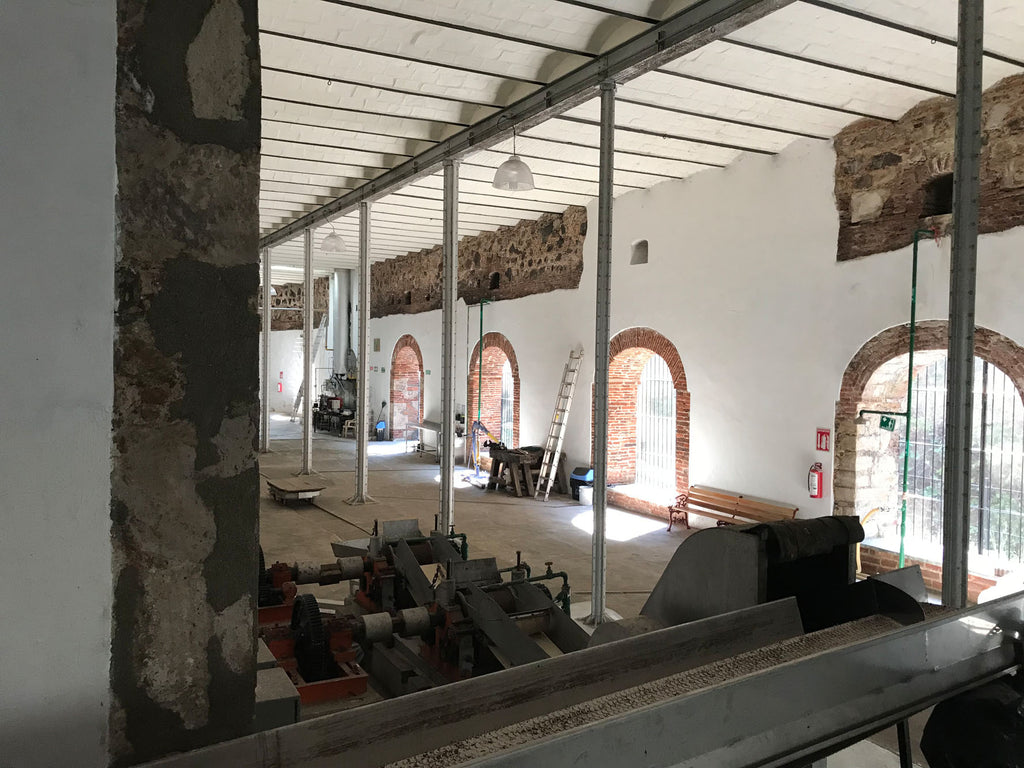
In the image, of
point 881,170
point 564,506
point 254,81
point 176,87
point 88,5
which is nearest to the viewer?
point 88,5

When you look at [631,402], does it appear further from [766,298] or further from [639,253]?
[766,298]

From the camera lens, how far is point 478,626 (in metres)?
4.64

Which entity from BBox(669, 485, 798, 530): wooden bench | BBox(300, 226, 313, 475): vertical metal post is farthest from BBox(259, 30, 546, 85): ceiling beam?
BBox(300, 226, 313, 475): vertical metal post

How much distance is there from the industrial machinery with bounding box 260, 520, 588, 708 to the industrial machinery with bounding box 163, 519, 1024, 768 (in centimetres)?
191

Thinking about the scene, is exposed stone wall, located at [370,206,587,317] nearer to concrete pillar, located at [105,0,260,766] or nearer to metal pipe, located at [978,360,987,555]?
metal pipe, located at [978,360,987,555]

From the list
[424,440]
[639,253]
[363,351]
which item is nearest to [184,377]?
[363,351]

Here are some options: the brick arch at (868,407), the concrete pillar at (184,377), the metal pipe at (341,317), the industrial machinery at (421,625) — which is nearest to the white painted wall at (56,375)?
the concrete pillar at (184,377)

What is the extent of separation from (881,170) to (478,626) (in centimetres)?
600

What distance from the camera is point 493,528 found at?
9711 mm

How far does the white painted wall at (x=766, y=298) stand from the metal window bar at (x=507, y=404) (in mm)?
3990

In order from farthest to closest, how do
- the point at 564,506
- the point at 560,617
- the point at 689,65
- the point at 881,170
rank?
the point at 564,506, the point at 881,170, the point at 689,65, the point at 560,617

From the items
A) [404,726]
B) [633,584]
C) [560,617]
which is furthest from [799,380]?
[404,726]

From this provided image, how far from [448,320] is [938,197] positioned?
16.7 feet

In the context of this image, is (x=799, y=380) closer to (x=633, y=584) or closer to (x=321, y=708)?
(x=633, y=584)
